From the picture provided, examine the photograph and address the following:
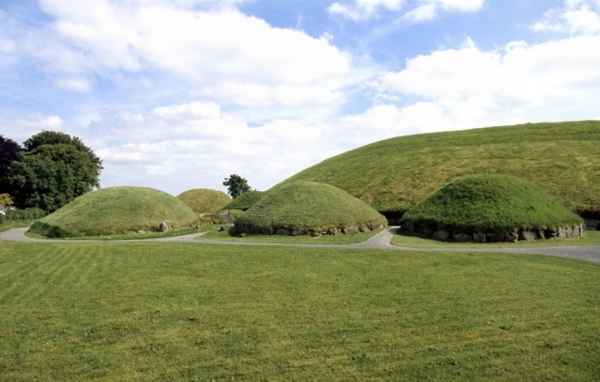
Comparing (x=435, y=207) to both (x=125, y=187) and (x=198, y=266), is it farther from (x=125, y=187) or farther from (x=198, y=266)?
(x=125, y=187)

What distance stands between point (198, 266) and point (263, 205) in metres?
22.3

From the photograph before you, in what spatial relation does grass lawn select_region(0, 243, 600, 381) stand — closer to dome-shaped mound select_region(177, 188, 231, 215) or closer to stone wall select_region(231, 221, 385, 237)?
stone wall select_region(231, 221, 385, 237)

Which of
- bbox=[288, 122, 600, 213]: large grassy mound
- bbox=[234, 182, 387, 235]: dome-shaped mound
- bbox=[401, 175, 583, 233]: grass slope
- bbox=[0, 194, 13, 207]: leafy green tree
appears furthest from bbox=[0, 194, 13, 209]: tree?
bbox=[401, 175, 583, 233]: grass slope

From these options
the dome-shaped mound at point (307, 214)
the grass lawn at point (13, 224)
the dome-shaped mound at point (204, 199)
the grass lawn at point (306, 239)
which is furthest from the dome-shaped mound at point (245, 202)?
the grass lawn at point (306, 239)

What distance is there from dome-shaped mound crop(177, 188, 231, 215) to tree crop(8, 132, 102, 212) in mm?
16523

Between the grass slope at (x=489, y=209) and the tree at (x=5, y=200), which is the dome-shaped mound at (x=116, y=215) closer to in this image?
the tree at (x=5, y=200)

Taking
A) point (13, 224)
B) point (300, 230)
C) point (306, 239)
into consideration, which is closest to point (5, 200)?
point (13, 224)

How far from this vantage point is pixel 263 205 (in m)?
43.0

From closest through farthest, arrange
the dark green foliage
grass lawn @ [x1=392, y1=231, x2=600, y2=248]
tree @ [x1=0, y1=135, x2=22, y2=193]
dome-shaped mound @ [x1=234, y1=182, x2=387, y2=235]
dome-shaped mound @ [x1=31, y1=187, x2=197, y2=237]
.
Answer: grass lawn @ [x1=392, y1=231, x2=600, y2=248]
dome-shaped mound @ [x1=234, y1=182, x2=387, y2=235]
dome-shaped mound @ [x1=31, y1=187, x2=197, y2=237]
the dark green foliage
tree @ [x1=0, y1=135, x2=22, y2=193]

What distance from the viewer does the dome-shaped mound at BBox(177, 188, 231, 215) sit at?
271ft

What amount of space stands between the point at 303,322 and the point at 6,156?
8139 cm

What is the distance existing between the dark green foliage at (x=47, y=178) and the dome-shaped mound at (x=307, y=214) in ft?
142

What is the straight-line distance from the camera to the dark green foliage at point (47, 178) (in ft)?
A: 228

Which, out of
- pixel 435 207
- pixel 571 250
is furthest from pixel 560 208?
pixel 571 250
